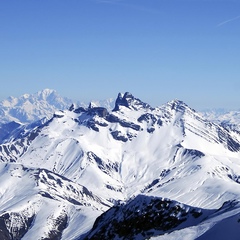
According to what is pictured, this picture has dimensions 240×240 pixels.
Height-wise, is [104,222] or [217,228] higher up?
[217,228]

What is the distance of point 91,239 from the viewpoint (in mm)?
148375

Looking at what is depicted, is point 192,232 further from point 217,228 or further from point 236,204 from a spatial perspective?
point 236,204

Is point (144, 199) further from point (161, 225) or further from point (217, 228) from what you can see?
point (217, 228)

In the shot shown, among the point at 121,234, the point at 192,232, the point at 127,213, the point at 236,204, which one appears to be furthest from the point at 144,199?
the point at 192,232

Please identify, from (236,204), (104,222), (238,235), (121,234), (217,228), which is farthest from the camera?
(104,222)

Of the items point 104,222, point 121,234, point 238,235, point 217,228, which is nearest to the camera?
point 238,235

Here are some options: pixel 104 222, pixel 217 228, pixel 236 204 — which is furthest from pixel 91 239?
pixel 217 228

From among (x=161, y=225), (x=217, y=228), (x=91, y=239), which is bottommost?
(x=91, y=239)

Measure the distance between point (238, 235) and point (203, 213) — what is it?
37954 mm

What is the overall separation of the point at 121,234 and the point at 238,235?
173 ft

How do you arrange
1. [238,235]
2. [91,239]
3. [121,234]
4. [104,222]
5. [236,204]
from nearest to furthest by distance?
[238,235]
[236,204]
[121,234]
[91,239]
[104,222]

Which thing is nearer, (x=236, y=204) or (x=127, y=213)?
(x=236, y=204)

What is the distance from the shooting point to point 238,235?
3615 inches

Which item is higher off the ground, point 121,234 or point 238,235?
point 238,235
